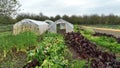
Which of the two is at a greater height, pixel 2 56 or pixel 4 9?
pixel 4 9

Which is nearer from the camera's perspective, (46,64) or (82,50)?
(46,64)

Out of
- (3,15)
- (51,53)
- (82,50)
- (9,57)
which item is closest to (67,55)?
(82,50)

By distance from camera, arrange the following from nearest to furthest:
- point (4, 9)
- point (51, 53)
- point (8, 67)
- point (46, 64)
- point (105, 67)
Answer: point (46, 64)
point (105, 67)
point (51, 53)
point (8, 67)
point (4, 9)

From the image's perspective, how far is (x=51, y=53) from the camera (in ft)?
26.4

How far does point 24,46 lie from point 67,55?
9.14 feet

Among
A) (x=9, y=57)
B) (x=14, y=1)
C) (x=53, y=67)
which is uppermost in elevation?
(x=14, y=1)

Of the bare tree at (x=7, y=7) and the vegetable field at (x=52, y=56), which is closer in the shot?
the vegetable field at (x=52, y=56)

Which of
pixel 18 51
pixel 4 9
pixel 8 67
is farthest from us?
pixel 4 9

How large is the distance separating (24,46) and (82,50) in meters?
2.97

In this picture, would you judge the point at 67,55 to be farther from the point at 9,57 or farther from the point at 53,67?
the point at 53,67

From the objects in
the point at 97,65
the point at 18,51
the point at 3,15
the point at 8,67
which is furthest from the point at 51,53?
the point at 3,15

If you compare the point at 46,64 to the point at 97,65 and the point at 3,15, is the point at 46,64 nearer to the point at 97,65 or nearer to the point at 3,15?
the point at 97,65

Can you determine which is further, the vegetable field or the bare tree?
the bare tree

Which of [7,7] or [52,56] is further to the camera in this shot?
[7,7]
